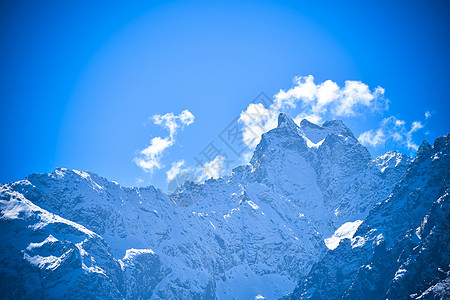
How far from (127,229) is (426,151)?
5741 inches

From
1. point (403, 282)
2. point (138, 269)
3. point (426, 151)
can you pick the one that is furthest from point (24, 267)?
point (426, 151)

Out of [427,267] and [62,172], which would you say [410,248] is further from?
[62,172]

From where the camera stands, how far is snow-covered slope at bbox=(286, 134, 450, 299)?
96812mm

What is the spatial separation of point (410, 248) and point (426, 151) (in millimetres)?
43985

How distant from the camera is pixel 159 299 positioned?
163 meters

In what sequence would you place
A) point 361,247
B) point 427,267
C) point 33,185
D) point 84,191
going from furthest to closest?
point 84,191 → point 33,185 → point 361,247 → point 427,267

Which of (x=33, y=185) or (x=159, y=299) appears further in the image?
(x=33, y=185)

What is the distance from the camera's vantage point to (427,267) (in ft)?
318

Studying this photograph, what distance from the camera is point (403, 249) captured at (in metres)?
115

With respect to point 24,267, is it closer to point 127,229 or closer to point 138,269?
point 138,269

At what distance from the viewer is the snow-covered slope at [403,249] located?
9681 cm

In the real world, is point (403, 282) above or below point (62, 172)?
below

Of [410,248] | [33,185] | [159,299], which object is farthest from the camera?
[33,185]

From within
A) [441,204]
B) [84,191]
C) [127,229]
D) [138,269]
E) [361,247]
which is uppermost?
[84,191]
